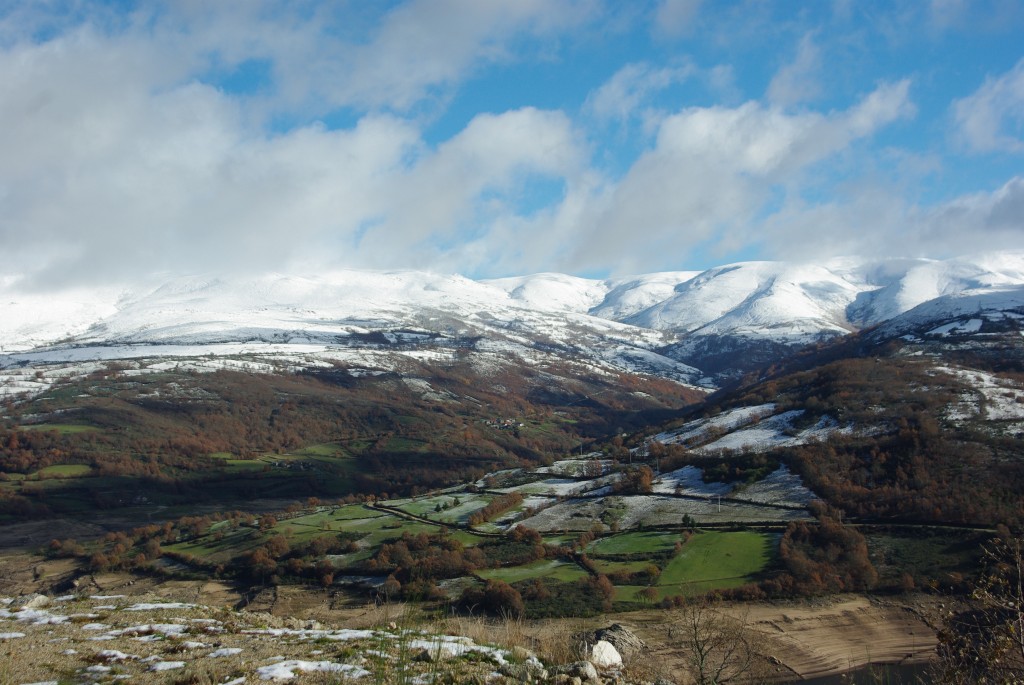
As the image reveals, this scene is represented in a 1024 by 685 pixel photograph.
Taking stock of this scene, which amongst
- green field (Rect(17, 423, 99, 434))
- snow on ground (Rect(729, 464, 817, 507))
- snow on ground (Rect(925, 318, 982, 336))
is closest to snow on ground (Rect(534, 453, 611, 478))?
snow on ground (Rect(729, 464, 817, 507))

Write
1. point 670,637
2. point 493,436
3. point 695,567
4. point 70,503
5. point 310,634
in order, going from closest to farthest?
point 310,634, point 670,637, point 695,567, point 70,503, point 493,436

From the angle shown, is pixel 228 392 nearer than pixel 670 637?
No

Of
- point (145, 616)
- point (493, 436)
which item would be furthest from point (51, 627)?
point (493, 436)

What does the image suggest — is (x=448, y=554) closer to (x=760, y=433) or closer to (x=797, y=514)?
(x=797, y=514)

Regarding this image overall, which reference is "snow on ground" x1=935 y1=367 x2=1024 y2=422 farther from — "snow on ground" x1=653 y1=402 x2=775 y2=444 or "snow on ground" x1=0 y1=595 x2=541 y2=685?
"snow on ground" x1=0 y1=595 x2=541 y2=685

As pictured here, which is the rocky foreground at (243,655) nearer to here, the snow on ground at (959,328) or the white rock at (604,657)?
the white rock at (604,657)
